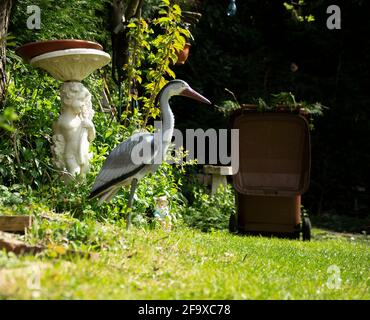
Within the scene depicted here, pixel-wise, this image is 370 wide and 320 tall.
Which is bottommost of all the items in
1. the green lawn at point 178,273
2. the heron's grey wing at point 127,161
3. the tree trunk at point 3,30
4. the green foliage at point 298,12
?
the green lawn at point 178,273

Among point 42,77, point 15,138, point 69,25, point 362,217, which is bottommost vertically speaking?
point 362,217

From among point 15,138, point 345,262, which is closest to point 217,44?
point 15,138

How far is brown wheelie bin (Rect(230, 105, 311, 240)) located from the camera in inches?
279

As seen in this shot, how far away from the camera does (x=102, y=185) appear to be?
5055 millimetres

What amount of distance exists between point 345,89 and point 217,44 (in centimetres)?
244

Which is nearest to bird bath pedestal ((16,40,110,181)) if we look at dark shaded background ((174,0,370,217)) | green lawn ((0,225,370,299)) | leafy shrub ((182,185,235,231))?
green lawn ((0,225,370,299))

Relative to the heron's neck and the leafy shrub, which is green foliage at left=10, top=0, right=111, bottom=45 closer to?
the leafy shrub

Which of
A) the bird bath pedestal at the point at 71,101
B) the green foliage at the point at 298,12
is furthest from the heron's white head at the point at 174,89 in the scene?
the green foliage at the point at 298,12

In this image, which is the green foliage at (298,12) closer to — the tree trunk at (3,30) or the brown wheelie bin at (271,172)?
the brown wheelie bin at (271,172)

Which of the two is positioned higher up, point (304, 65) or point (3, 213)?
point (304, 65)

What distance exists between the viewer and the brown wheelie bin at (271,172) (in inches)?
279

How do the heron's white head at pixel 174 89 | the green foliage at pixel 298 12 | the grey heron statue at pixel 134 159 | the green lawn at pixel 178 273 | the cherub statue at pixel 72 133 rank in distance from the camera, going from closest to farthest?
the green lawn at pixel 178 273 < the grey heron statue at pixel 134 159 < the heron's white head at pixel 174 89 < the cherub statue at pixel 72 133 < the green foliage at pixel 298 12

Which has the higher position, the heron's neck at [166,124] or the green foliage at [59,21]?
the green foliage at [59,21]

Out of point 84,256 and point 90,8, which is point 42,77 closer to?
point 90,8
